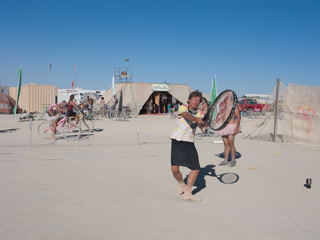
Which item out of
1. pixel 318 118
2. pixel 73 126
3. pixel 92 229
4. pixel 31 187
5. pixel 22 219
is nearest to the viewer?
pixel 92 229

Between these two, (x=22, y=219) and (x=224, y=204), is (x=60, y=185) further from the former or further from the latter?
(x=224, y=204)

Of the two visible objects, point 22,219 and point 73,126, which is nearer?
point 22,219

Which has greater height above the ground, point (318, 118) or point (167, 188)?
point (318, 118)

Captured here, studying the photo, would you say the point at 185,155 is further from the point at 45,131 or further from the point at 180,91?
the point at 180,91

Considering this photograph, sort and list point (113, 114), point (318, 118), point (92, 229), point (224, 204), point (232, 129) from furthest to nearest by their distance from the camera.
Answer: point (113, 114) → point (318, 118) → point (232, 129) → point (224, 204) → point (92, 229)

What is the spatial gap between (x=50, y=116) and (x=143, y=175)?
6963 mm

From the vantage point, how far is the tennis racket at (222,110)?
A: 5.36 metres

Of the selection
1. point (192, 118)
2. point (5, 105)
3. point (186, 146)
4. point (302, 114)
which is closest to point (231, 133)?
point (186, 146)

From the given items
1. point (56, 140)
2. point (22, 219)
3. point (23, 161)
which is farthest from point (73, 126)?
point (22, 219)

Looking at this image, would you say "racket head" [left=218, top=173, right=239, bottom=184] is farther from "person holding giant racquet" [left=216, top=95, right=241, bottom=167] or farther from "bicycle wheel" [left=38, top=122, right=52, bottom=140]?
"bicycle wheel" [left=38, top=122, right=52, bottom=140]

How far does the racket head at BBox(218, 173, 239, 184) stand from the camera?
257 inches

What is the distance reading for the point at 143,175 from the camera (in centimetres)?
690

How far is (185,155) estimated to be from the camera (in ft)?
16.7

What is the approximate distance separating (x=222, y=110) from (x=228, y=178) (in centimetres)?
153
